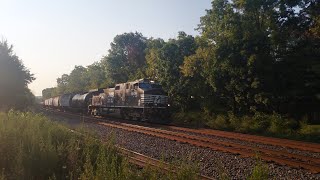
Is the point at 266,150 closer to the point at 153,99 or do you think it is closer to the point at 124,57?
the point at 153,99

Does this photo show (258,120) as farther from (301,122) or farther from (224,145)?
(224,145)

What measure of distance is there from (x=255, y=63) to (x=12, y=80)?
27.3 metres

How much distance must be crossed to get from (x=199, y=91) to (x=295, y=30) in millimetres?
8791

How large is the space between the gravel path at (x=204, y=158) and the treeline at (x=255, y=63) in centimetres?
901

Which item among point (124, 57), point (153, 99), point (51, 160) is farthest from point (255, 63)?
point (124, 57)

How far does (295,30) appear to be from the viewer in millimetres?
27641

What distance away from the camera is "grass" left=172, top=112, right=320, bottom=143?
20812 millimetres

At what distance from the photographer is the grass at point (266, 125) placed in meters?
20.8

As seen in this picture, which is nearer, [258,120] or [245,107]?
[258,120]

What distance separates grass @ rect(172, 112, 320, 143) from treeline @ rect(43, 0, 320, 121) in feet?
3.62

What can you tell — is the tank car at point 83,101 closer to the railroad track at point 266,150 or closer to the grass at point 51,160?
the railroad track at point 266,150

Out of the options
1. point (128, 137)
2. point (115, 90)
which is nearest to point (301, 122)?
point (128, 137)

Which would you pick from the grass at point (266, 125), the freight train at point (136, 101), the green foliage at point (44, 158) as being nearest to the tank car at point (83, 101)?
the freight train at point (136, 101)

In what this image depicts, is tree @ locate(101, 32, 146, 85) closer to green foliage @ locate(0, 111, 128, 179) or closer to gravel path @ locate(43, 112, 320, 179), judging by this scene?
gravel path @ locate(43, 112, 320, 179)
